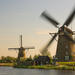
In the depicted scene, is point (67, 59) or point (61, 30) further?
point (67, 59)

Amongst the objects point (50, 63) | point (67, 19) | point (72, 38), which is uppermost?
point (67, 19)

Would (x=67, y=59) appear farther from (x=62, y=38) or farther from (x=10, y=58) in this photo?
(x=10, y=58)

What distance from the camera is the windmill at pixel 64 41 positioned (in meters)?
57.8

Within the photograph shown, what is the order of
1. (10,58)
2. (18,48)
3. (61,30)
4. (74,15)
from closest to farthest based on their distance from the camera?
(74,15) → (61,30) → (18,48) → (10,58)

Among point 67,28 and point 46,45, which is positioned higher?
point 67,28

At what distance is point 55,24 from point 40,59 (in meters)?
14.6

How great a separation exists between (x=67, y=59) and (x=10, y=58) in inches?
2028

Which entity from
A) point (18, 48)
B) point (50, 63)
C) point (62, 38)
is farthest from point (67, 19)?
point (18, 48)

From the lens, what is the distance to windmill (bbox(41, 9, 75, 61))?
5779 centimetres

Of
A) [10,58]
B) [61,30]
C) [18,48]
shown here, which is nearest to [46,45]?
[61,30]

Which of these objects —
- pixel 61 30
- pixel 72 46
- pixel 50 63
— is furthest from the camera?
pixel 50 63

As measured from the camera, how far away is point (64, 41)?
6209cm

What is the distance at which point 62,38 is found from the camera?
61531mm

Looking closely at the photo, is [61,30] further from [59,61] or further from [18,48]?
[18,48]
